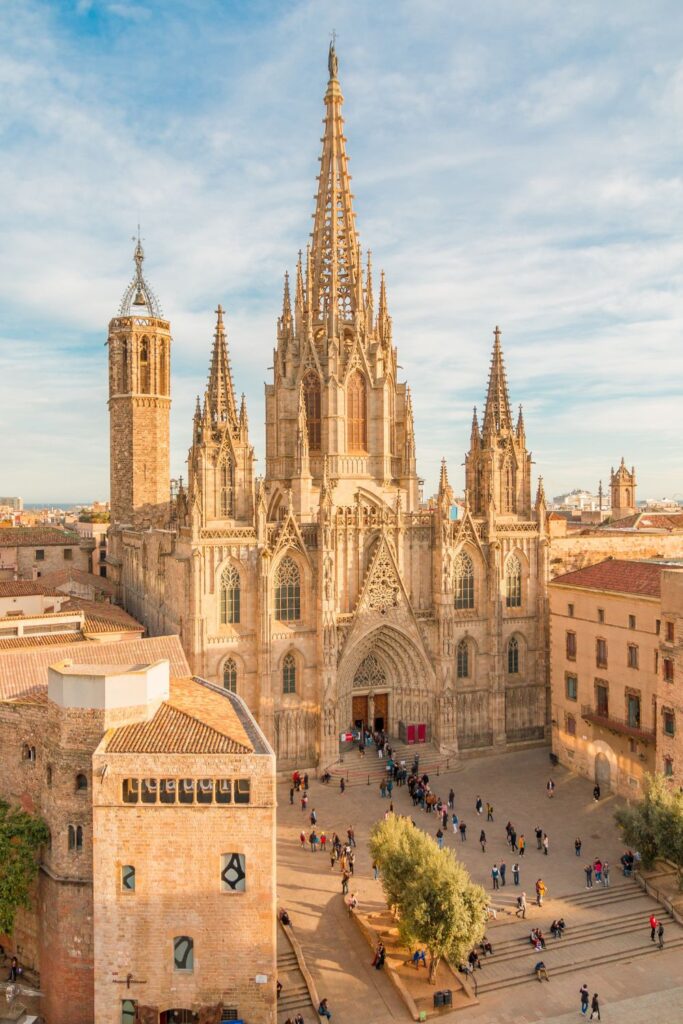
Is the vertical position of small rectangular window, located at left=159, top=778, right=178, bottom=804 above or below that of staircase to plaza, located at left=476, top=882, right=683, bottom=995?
above

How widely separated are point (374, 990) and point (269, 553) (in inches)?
793

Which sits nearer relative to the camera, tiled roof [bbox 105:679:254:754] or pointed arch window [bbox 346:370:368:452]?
tiled roof [bbox 105:679:254:754]

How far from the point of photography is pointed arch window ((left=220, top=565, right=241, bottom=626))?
3828 centimetres

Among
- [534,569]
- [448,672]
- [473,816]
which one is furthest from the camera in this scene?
[534,569]

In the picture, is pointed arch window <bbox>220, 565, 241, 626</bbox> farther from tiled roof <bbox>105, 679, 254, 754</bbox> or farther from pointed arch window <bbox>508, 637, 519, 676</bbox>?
pointed arch window <bbox>508, 637, 519, 676</bbox>

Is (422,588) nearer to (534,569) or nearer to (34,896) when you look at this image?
(534,569)

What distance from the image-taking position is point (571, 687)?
3981cm

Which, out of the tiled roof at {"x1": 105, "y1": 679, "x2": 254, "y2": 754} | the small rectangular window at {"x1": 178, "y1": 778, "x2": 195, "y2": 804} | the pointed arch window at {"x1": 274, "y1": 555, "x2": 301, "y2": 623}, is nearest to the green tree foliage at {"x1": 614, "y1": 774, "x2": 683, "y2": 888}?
the tiled roof at {"x1": 105, "y1": 679, "x2": 254, "y2": 754}

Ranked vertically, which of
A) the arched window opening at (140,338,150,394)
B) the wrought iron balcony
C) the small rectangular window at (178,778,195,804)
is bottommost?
the wrought iron balcony

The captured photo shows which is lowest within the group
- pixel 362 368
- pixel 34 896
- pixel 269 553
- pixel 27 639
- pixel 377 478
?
pixel 34 896

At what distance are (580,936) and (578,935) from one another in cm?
7

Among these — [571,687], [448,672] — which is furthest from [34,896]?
[571,687]

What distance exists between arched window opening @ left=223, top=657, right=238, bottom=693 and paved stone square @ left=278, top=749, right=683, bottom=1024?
17.8 ft

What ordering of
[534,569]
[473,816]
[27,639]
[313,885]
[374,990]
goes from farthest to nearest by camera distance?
1. [534,569]
2. [473,816]
3. [27,639]
4. [313,885]
5. [374,990]
